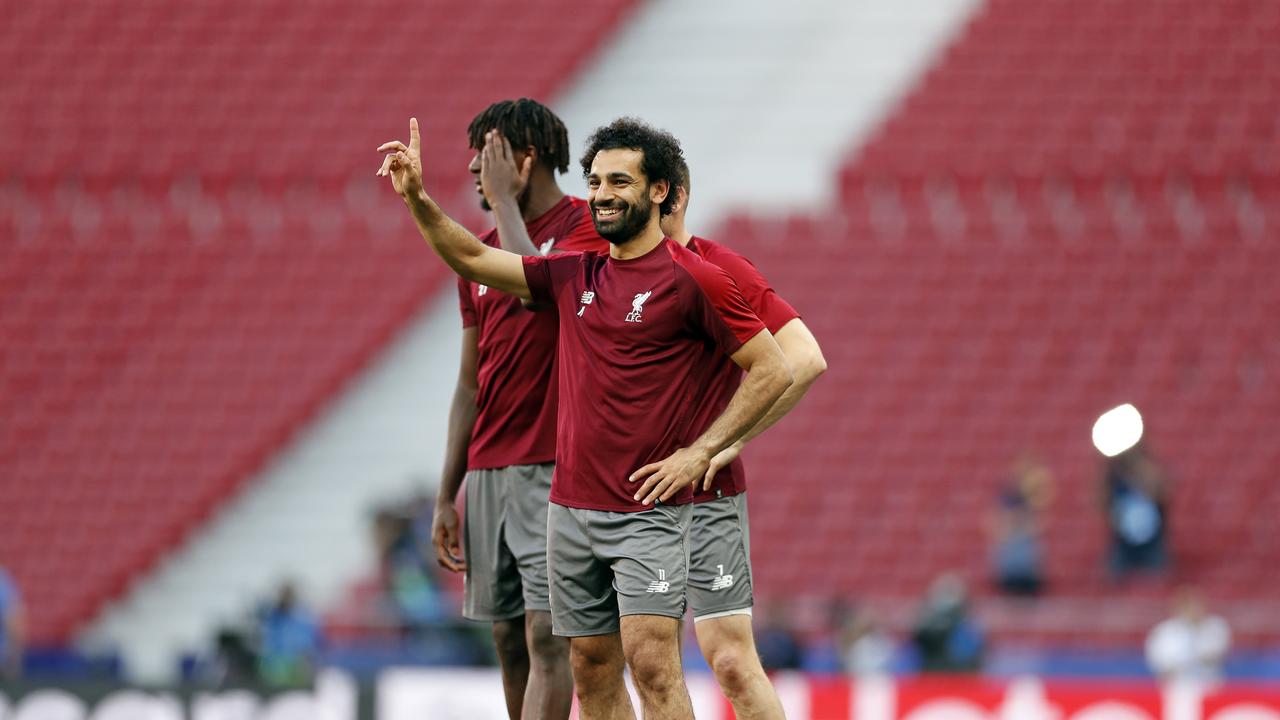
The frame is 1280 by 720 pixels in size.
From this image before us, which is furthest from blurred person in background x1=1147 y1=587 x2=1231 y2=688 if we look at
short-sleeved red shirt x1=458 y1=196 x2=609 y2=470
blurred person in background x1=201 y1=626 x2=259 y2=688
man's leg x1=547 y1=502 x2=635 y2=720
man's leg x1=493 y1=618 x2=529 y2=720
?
man's leg x1=547 y1=502 x2=635 y2=720

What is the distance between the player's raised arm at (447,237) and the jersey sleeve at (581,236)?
1.62 ft

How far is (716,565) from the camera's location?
5723 millimetres

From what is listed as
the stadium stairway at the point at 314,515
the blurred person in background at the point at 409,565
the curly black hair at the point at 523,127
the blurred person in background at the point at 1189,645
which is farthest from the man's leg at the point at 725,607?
the stadium stairway at the point at 314,515

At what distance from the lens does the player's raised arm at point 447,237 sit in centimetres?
533

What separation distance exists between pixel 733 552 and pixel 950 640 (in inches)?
276

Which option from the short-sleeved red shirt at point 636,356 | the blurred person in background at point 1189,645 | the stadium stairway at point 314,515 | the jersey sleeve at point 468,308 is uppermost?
the stadium stairway at point 314,515

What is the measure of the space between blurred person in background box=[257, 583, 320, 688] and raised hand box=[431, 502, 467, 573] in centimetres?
624

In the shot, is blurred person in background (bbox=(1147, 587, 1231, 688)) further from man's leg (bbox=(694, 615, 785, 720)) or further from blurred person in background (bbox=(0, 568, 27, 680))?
blurred person in background (bbox=(0, 568, 27, 680))

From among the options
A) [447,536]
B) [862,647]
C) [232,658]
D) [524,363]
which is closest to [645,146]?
[524,363]

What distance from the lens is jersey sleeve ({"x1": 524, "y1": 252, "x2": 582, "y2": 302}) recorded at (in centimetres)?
556

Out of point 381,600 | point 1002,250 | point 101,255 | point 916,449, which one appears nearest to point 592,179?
point 381,600

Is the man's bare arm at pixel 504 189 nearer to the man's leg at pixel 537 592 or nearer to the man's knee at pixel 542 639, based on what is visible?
the man's leg at pixel 537 592

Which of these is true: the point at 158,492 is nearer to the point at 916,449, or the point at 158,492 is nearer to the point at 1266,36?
the point at 916,449

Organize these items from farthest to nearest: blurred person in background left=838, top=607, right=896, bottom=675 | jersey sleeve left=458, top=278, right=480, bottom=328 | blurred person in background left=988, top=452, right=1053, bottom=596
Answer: blurred person in background left=988, top=452, right=1053, bottom=596, blurred person in background left=838, top=607, right=896, bottom=675, jersey sleeve left=458, top=278, right=480, bottom=328
